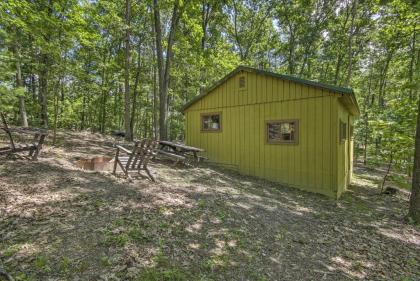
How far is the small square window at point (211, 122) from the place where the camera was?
1006 centimetres

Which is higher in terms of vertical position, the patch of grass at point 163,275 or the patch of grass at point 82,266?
the patch of grass at point 82,266

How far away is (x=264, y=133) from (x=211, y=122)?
2.75 m

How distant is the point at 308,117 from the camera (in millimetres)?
7547

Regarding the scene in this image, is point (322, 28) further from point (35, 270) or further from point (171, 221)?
point (35, 270)

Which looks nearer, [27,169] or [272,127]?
[27,169]

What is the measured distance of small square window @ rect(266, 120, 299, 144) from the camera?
25.9ft

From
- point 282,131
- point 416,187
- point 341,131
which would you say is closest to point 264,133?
point 282,131

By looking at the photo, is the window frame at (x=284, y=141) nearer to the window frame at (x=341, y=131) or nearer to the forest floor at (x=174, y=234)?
the window frame at (x=341, y=131)

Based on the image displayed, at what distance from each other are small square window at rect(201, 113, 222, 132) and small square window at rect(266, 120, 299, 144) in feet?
7.72

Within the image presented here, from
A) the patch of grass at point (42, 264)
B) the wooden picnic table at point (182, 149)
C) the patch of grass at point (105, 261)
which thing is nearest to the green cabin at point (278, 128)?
the wooden picnic table at point (182, 149)

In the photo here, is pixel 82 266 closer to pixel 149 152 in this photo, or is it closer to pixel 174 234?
pixel 174 234

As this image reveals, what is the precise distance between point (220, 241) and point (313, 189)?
5207 mm

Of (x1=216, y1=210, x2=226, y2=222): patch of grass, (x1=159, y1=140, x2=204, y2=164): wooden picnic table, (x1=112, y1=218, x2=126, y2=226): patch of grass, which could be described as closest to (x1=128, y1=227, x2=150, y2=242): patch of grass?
(x1=112, y1=218, x2=126, y2=226): patch of grass

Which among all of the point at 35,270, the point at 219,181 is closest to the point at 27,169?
the point at 35,270
